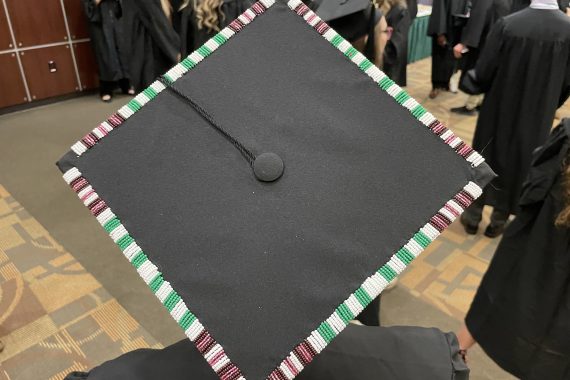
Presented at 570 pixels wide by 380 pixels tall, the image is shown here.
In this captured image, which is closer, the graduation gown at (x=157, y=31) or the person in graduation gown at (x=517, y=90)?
the person in graduation gown at (x=517, y=90)

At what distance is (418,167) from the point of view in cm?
76

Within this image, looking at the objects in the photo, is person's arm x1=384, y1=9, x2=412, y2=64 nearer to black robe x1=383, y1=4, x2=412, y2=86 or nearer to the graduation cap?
black robe x1=383, y1=4, x2=412, y2=86

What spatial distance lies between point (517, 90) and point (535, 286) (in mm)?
1512

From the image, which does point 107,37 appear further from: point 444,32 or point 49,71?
point 444,32

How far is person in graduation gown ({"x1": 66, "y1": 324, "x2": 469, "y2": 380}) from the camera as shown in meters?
0.83

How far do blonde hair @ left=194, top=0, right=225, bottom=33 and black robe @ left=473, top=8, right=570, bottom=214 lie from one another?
1577 mm

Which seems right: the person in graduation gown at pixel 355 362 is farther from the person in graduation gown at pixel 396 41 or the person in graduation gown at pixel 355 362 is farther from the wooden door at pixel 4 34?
the wooden door at pixel 4 34

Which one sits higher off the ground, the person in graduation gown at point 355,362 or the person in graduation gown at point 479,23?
the person in graduation gown at point 355,362

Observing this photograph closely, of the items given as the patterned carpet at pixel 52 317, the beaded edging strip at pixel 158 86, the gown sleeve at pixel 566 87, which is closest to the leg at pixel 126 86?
the patterned carpet at pixel 52 317

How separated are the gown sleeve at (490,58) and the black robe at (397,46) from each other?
49 cm

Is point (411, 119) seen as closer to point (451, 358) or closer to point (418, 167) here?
point (418, 167)

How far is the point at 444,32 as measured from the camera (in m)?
4.90

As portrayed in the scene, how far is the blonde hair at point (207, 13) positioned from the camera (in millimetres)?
2502

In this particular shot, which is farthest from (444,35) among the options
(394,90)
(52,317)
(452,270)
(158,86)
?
(158,86)
